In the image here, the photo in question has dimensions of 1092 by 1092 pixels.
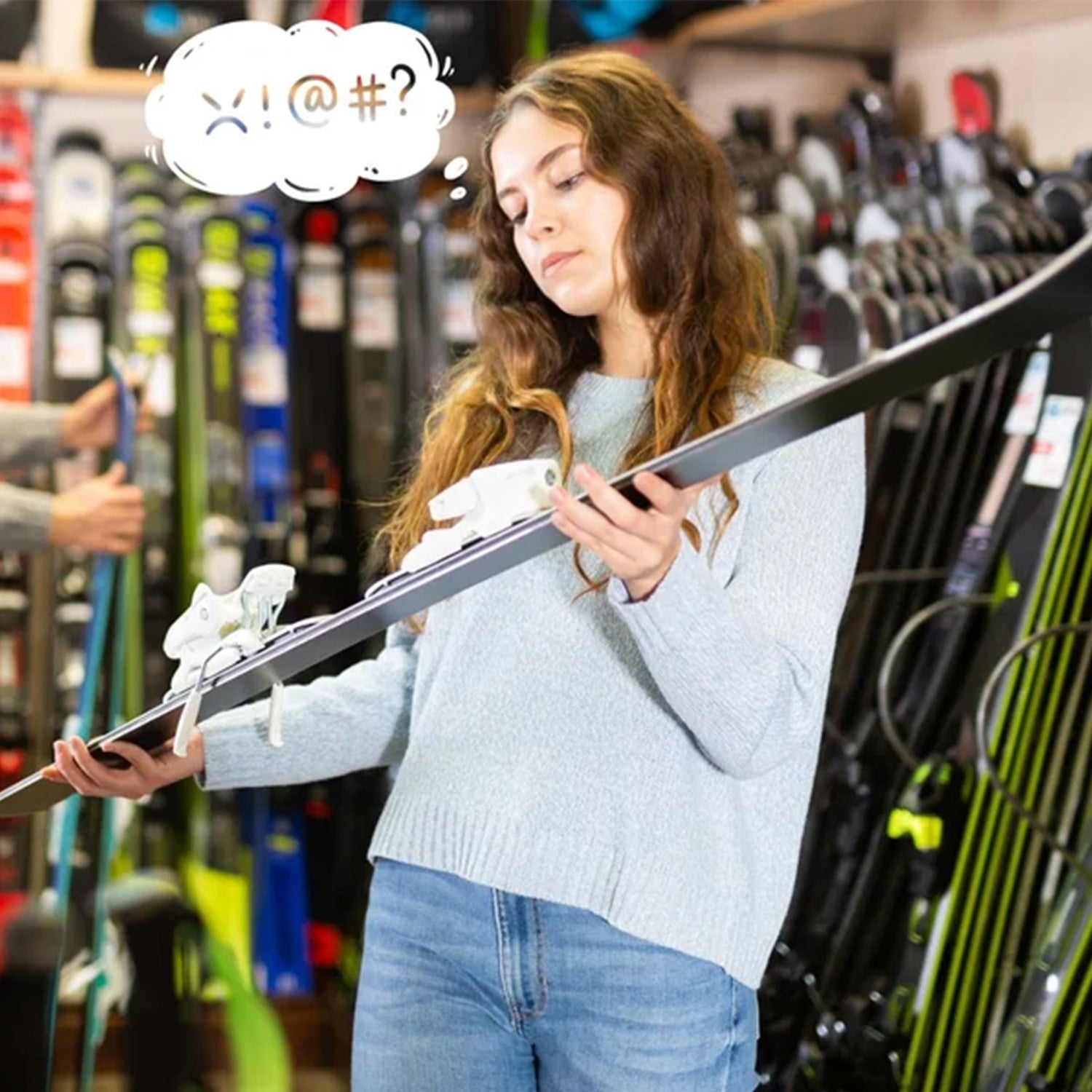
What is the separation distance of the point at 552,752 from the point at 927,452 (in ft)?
4.98

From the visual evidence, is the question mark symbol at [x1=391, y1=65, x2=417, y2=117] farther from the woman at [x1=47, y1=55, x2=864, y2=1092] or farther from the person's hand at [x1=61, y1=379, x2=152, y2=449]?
the person's hand at [x1=61, y1=379, x2=152, y2=449]

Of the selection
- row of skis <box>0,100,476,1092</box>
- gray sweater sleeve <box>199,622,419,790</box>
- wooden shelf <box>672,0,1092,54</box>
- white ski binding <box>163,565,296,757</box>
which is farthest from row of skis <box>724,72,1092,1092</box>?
white ski binding <box>163,565,296,757</box>

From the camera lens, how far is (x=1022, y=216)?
8.05 ft

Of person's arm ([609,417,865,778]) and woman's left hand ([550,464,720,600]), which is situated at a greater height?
woman's left hand ([550,464,720,600])

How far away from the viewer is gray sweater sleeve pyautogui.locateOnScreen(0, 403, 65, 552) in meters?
2.20

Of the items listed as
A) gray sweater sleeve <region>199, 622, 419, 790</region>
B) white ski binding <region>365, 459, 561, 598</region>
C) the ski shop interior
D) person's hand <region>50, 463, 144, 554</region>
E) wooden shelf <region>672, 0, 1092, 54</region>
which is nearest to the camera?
white ski binding <region>365, 459, 561, 598</region>

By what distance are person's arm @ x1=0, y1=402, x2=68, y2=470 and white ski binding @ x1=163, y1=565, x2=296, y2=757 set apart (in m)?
1.12

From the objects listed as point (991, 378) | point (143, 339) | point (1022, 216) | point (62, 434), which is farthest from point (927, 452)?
point (143, 339)

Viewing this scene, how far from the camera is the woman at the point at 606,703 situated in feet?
3.65

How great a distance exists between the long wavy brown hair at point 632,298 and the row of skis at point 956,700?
3.16ft

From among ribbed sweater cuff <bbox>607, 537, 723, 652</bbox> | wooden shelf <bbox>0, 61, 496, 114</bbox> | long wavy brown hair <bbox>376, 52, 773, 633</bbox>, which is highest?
wooden shelf <bbox>0, 61, 496, 114</bbox>

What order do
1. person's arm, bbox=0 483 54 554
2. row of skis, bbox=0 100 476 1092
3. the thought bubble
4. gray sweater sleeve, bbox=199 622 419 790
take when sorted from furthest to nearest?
1. row of skis, bbox=0 100 476 1092
2. person's arm, bbox=0 483 54 554
3. gray sweater sleeve, bbox=199 622 419 790
4. the thought bubble

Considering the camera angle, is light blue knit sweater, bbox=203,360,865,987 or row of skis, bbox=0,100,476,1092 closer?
light blue knit sweater, bbox=203,360,865,987

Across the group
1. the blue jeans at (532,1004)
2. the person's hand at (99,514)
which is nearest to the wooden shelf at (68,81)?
the person's hand at (99,514)
